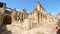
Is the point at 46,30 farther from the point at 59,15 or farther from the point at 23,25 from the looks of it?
the point at 59,15

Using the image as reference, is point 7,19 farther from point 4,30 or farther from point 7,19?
point 4,30

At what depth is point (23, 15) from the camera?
60.4 meters

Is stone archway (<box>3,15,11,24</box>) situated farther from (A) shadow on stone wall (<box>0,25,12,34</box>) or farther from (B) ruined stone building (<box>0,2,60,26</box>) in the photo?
(A) shadow on stone wall (<box>0,25,12,34</box>)

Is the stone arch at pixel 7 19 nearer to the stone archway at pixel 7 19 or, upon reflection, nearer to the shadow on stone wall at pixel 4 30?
the stone archway at pixel 7 19

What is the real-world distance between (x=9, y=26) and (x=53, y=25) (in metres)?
16.1

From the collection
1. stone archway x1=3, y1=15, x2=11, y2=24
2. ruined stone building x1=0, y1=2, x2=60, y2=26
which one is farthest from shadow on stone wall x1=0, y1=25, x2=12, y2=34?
stone archway x1=3, y1=15, x2=11, y2=24

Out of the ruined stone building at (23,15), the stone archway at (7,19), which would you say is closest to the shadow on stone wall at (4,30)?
the ruined stone building at (23,15)

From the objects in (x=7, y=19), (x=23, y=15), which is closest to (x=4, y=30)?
(x=7, y=19)

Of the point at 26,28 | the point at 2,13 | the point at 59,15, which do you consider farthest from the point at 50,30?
the point at 2,13

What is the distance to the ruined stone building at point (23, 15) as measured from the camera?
5500 cm

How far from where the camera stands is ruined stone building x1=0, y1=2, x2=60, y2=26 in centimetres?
5500

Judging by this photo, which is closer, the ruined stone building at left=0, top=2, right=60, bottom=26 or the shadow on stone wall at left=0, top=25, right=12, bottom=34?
the shadow on stone wall at left=0, top=25, right=12, bottom=34

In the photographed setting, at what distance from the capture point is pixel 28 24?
1997 inches

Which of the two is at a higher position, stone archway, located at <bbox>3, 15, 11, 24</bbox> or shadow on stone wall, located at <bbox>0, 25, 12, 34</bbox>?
stone archway, located at <bbox>3, 15, 11, 24</bbox>
